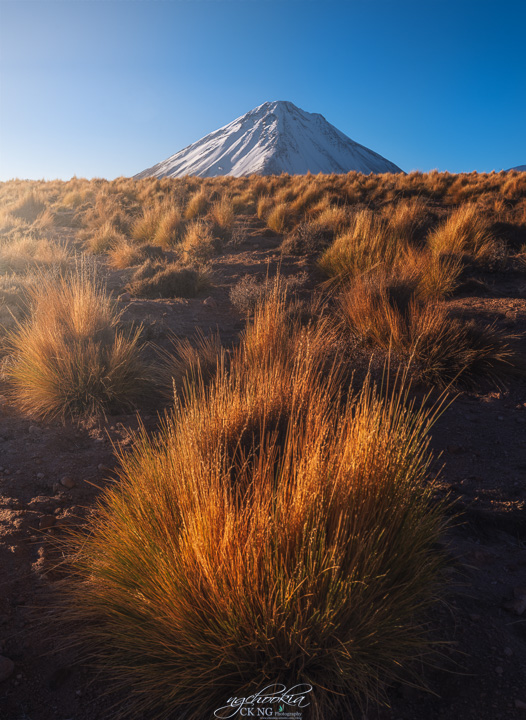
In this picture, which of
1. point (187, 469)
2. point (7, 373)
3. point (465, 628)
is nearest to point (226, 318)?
point (7, 373)

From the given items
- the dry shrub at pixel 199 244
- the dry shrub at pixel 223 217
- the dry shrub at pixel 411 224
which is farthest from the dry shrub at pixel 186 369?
the dry shrub at pixel 223 217

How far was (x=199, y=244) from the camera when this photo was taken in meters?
7.82

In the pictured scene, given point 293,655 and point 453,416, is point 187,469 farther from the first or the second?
point 453,416

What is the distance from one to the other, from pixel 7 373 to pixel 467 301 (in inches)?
196

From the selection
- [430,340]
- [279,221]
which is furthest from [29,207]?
[430,340]

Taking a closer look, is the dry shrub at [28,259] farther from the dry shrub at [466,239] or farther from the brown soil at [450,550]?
the dry shrub at [466,239]

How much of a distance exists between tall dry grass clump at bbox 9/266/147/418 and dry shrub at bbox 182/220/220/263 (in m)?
3.89

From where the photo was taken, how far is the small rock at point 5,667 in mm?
1290

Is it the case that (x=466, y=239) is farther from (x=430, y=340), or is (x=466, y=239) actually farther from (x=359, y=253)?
(x=430, y=340)

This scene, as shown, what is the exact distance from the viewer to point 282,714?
1.13 m

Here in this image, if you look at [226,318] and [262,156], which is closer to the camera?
[226,318]

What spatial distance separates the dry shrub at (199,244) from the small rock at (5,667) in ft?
21.1

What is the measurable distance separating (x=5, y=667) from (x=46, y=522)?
0.72 metres

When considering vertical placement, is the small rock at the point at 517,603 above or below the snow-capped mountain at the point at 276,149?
below
